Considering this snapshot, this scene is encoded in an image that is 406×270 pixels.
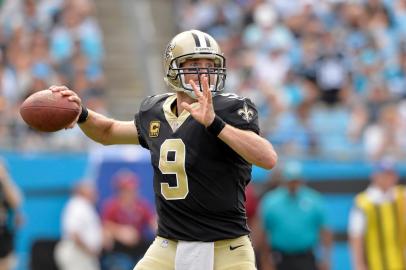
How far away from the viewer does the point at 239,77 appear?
13.6 m

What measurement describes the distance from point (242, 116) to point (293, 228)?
197 inches

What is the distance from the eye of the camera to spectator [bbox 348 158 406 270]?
10094mm

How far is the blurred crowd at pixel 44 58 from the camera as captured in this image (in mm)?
11695

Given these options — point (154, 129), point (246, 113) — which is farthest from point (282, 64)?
point (246, 113)

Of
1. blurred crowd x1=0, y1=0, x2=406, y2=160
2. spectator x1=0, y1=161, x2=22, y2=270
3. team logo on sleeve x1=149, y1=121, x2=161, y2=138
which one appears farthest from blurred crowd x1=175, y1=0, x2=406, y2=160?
team logo on sleeve x1=149, y1=121, x2=161, y2=138

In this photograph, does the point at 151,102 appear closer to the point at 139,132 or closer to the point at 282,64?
the point at 139,132

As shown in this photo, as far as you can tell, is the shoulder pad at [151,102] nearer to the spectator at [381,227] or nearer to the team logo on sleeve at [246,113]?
the team logo on sleeve at [246,113]

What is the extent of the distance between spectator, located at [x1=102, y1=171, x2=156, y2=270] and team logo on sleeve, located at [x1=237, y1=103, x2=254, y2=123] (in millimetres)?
5902

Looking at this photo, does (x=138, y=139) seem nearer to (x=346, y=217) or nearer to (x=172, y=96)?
(x=172, y=96)

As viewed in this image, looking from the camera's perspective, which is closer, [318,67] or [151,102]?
[151,102]

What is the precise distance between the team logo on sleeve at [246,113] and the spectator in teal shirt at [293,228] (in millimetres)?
4923

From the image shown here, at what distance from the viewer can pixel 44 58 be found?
1237 cm

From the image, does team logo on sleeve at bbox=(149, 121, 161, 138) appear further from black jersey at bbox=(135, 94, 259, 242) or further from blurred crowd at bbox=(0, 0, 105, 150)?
blurred crowd at bbox=(0, 0, 105, 150)

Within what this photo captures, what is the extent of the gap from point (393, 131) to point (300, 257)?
9.65ft
